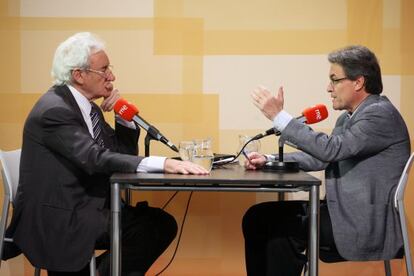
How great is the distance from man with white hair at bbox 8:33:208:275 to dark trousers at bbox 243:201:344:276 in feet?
1.50

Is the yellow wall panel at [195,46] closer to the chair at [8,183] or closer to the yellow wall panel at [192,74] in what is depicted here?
the yellow wall panel at [192,74]

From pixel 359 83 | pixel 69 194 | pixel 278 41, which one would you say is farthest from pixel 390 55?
pixel 69 194

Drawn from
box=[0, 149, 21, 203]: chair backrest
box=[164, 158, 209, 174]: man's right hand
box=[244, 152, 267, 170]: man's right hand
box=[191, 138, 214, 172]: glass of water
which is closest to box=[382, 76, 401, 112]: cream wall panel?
box=[244, 152, 267, 170]: man's right hand

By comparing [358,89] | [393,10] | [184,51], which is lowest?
[358,89]

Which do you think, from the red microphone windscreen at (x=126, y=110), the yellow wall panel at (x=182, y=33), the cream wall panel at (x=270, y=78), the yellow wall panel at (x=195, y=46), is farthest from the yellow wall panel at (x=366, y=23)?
the red microphone windscreen at (x=126, y=110)

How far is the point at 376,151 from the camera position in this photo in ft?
8.67

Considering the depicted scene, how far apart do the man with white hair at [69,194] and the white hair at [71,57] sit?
119 mm

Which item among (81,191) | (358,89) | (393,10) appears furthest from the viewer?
(393,10)

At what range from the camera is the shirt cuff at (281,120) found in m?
2.68

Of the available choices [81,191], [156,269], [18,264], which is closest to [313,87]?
[156,269]

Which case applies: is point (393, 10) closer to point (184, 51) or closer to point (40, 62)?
point (184, 51)

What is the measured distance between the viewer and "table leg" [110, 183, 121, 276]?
232cm

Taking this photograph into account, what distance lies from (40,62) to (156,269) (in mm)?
1452

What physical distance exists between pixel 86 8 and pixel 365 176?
6.62 feet
